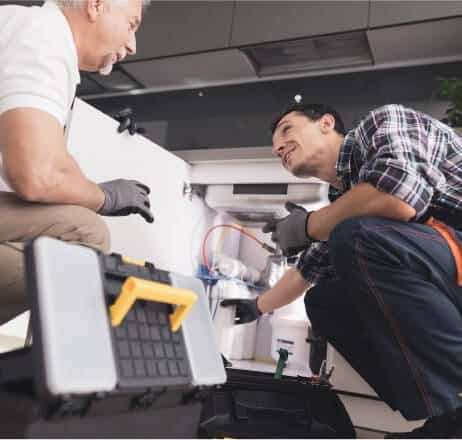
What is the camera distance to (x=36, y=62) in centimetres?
74

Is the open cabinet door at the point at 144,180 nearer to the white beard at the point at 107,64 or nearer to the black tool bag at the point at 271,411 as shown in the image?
the white beard at the point at 107,64

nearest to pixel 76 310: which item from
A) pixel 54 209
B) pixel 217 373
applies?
pixel 217 373

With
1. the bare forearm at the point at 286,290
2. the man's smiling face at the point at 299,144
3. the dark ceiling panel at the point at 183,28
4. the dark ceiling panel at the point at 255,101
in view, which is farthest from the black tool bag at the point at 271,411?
the dark ceiling panel at the point at 183,28

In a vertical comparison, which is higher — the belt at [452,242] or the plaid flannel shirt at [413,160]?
the plaid flannel shirt at [413,160]

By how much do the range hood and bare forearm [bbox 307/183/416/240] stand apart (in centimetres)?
150

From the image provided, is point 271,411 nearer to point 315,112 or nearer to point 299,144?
point 299,144

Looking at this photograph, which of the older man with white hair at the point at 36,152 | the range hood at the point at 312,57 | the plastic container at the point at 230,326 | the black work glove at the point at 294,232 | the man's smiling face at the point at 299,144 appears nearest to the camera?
the older man with white hair at the point at 36,152

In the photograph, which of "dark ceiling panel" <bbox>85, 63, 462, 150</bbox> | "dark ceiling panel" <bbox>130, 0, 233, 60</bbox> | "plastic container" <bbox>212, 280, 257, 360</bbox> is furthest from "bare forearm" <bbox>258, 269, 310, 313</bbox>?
"dark ceiling panel" <bbox>130, 0, 233, 60</bbox>

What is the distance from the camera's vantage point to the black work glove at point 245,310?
150 cm

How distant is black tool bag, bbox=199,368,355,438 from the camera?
2.89 ft

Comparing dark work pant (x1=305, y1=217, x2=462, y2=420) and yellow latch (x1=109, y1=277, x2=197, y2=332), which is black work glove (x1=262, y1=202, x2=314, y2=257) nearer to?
dark work pant (x1=305, y1=217, x2=462, y2=420)

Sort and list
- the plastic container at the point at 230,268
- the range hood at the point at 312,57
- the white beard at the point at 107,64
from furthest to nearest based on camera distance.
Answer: the range hood at the point at 312,57, the plastic container at the point at 230,268, the white beard at the point at 107,64

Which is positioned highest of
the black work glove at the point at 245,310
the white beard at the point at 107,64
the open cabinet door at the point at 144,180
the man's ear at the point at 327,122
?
the white beard at the point at 107,64

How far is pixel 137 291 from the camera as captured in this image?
19.5 inches
